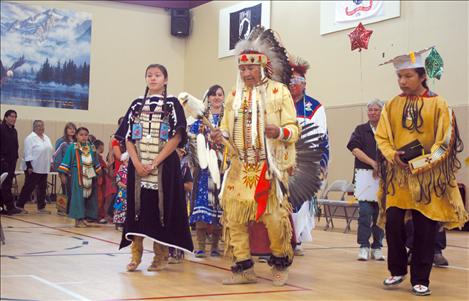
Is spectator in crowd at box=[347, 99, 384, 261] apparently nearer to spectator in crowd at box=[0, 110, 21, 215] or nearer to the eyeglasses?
the eyeglasses

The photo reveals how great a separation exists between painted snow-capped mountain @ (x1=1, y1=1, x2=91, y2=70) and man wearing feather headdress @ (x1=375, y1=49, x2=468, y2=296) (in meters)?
10.5

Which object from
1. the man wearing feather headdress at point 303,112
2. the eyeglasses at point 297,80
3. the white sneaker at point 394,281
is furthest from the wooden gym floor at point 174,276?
the eyeglasses at point 297,80

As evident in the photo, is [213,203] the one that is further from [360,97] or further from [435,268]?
[360,97]

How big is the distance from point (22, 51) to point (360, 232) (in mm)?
9557

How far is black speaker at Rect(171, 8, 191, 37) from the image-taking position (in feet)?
49.6

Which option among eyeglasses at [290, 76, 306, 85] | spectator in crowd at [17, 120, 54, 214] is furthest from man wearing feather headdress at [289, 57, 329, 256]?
spectator in crowd at [17, 120, 54, 214]

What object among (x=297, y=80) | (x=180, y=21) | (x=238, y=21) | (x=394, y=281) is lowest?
(x=394, y=281)

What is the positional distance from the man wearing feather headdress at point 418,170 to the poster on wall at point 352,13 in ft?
21.5

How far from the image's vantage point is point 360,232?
5684 millimetres

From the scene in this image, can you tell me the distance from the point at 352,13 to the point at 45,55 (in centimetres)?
603

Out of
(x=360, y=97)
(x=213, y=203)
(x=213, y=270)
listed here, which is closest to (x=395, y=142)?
(x=213, y=270)

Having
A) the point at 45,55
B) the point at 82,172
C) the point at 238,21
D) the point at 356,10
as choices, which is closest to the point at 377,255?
the point at 82,172

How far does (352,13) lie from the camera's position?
10.9m

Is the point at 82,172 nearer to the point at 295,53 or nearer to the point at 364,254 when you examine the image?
the point at 364,254
